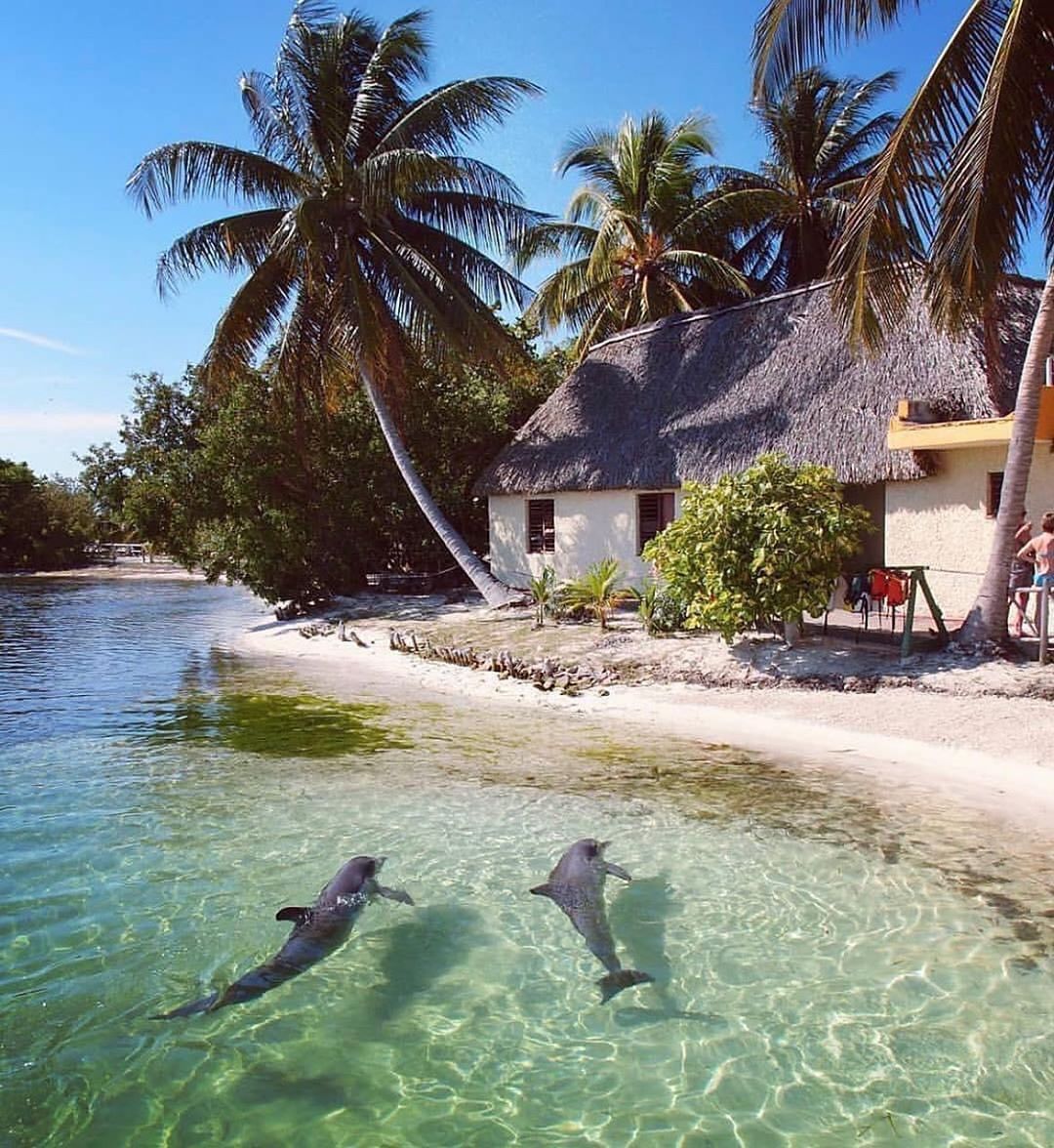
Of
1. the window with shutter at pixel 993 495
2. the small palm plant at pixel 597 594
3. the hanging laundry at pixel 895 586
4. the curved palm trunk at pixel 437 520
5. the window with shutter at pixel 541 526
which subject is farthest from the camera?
the window with shutter at pixel 541 526

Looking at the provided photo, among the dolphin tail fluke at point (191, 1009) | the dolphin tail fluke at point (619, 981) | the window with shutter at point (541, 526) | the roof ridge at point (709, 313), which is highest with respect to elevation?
the roof ridge at point (709, 313)

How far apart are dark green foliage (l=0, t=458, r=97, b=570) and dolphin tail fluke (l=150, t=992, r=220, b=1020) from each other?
41799 millimetres

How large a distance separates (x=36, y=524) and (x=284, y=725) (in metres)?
37.3

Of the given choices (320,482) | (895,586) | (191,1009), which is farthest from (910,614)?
(320,482)

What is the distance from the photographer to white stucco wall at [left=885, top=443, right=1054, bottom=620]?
1229cm

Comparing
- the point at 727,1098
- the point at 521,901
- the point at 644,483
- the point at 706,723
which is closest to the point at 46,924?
the point at 521,901

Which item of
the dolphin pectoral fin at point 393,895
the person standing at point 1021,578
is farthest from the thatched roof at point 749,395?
the dolphin pectoral fin at point 393,895

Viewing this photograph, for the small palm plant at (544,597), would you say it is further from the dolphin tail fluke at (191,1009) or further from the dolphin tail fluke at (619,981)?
the dolphin tail fluke at (191,1009)

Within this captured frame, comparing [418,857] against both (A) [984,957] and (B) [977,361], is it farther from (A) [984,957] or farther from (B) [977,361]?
(B) [977,361]

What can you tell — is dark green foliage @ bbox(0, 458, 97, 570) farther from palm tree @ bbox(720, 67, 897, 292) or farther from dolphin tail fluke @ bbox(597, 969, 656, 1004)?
dolphin tail fluke @ bbox(597, 969, 656, 1004)

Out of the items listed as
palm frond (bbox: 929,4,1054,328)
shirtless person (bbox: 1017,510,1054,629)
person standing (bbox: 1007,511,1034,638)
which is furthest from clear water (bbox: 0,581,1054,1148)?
palm frond (bbox: 929,4,1054,328)

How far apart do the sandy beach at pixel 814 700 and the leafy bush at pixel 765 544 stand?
2.41 ft

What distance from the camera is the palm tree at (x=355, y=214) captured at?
1586cm

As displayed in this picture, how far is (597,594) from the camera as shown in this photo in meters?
14.1
